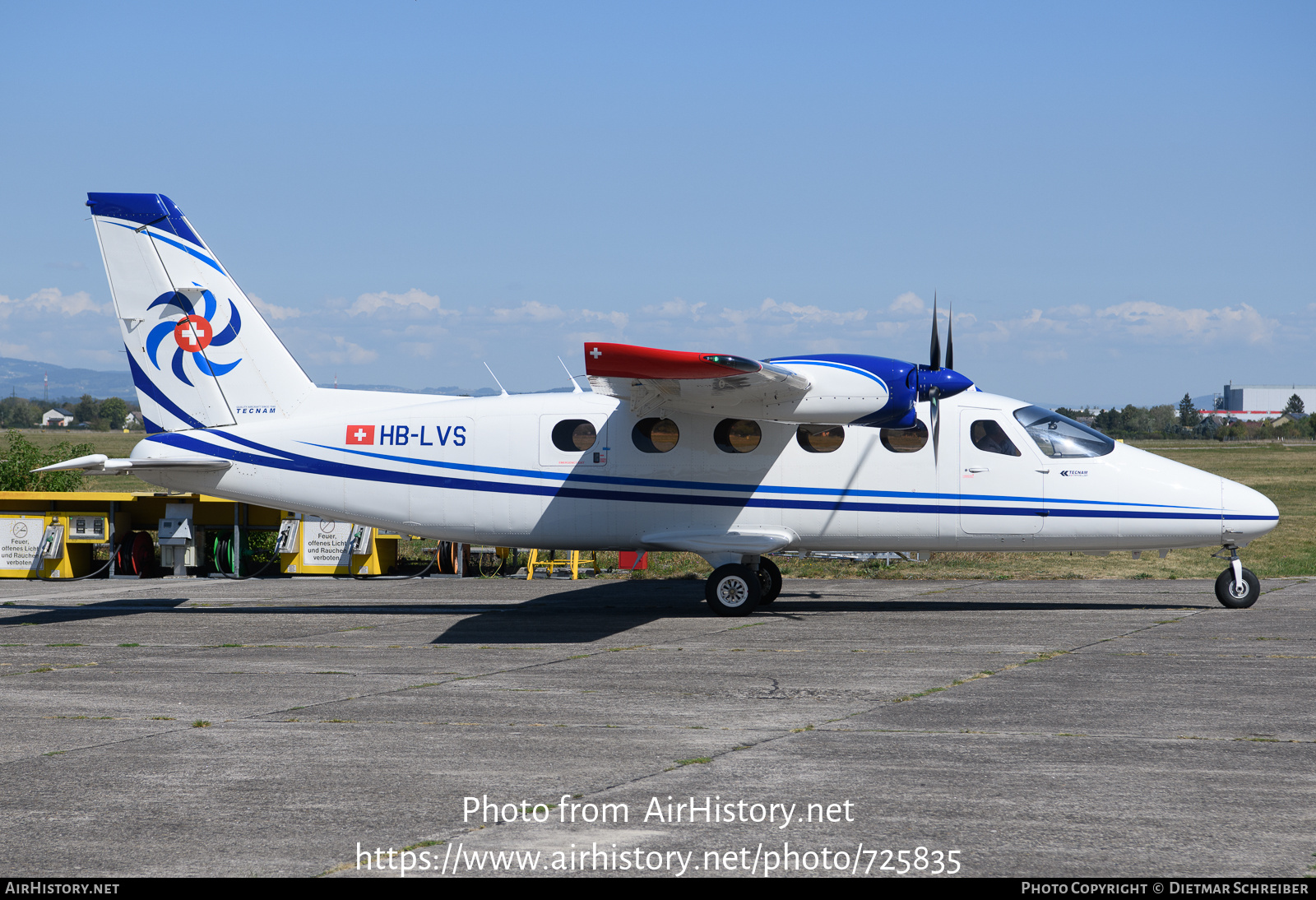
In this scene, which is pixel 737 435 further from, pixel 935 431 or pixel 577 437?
pixel 935 431

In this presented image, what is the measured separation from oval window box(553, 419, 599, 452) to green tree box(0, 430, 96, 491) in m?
16.4

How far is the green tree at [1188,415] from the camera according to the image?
554ft

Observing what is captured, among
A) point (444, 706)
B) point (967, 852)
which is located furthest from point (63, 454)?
point (967, 852)

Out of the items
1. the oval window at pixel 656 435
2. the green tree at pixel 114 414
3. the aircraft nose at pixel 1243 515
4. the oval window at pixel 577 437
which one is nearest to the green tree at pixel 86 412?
the green tree at pixel 114 414

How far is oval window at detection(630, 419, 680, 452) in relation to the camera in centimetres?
1648

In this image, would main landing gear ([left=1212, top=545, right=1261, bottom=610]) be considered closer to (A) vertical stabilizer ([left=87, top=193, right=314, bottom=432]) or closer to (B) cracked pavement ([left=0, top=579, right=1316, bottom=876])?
(B) cracked pavement ([left=0, top=579, right=1316, bottom=876])

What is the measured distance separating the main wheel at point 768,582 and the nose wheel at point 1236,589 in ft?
21.2

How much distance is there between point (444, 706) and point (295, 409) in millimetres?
8629

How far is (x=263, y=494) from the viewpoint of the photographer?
17.1 metres

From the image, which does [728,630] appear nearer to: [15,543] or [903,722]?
[903,722]

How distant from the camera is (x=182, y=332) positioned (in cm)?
1727

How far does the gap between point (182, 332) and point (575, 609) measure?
7.36 metres

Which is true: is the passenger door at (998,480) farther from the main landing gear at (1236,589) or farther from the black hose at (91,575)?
the black hose at (91,575)

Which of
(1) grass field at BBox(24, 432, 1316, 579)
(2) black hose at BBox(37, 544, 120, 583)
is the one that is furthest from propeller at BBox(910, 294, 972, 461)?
(2) black hose at BBox(37, 544, 120, 583)
